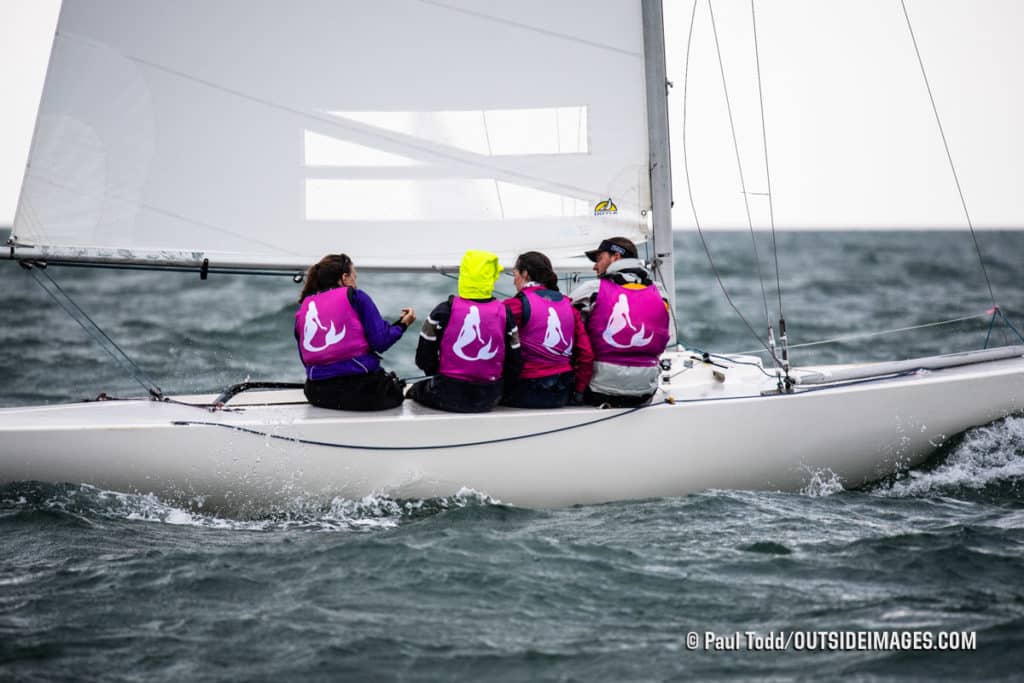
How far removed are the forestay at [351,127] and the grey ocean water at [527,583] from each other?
4.27 feet

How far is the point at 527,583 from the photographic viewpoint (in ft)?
11.9

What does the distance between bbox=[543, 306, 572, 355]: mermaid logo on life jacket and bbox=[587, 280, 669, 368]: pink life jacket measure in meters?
0.16

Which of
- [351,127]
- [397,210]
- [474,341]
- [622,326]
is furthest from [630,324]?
[351,127]

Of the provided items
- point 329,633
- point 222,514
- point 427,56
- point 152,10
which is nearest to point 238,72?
point 152,10

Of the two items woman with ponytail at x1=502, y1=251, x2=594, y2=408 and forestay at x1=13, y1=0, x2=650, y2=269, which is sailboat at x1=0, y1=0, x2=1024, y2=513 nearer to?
forestay at x1=13, y1=0, x2=650, y2=269

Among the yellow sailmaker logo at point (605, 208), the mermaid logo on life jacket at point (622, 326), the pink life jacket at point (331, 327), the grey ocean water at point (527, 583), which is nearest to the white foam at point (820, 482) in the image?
the grey ocean water at point (527, 583)

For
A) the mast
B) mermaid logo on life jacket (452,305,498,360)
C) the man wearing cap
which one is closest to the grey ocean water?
the man wearing cap

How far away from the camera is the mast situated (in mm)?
5137

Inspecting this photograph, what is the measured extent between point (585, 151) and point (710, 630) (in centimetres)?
263

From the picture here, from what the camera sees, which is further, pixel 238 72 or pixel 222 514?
pixel 238 72

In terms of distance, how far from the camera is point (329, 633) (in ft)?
10.7

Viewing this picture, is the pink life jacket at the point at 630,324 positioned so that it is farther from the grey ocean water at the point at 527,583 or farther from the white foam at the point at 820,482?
the white foam at the point at 820,482

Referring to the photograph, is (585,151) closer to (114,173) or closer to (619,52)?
(619,52)

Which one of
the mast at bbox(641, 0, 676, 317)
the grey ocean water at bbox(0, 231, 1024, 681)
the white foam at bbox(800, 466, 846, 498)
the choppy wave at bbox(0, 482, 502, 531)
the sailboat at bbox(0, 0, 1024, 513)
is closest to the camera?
the grey ocean water at bbox(0, 231, 1024, 681)
